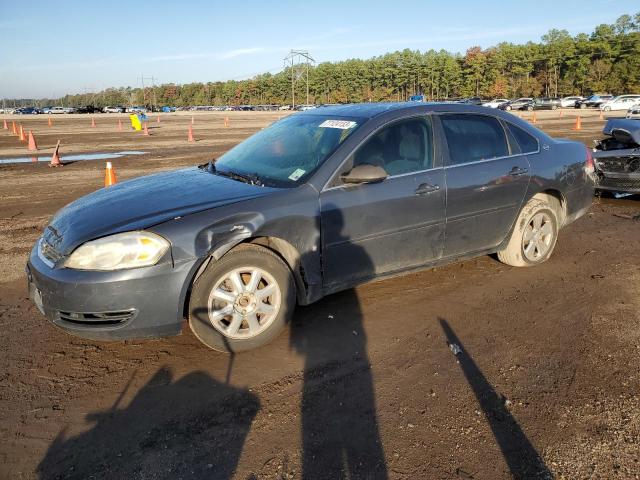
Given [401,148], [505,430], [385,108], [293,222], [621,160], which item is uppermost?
[385,108]

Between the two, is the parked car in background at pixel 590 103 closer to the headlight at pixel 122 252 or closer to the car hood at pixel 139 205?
the car hood at pixel 139 205

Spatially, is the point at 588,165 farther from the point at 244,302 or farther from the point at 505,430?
the point at 244,302

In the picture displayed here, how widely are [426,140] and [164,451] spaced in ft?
10.2

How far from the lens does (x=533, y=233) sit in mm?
5137

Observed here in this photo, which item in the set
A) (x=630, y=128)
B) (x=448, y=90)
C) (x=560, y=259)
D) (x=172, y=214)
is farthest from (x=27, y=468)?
(x=448, y=90)

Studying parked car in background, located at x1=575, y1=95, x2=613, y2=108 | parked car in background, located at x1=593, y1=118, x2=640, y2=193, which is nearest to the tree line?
parked car in background, located at x1=575, y1=95, x2=613, y2=108

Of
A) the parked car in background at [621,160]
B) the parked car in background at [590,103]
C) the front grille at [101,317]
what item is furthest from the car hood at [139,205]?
the parked car in background at [590,103]

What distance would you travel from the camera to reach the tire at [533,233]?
5012 millimetres

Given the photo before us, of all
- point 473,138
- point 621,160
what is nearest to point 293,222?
point 473,138

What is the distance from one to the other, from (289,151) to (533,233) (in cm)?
267

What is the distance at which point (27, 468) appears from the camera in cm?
243

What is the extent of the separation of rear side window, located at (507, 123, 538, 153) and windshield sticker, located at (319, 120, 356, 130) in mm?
1784

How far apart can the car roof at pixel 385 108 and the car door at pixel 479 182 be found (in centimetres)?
9

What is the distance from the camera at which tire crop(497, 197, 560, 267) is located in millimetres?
5012
